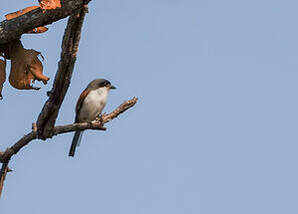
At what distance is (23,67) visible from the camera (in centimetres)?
725

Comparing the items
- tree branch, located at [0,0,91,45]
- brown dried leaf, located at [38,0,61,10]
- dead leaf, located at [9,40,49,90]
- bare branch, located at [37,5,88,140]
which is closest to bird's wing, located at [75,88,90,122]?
dead leaf, located at [9,40,49,90]

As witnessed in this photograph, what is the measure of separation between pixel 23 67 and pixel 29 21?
0.72 metres

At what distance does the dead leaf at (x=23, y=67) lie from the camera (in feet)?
23.6

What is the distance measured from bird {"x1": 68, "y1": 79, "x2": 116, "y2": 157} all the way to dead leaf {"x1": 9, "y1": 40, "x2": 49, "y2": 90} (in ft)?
9.33

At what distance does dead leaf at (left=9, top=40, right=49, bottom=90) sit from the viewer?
718 cm

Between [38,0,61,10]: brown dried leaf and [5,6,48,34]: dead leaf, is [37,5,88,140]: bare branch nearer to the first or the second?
[38,0,61,10]: brown dried leaf

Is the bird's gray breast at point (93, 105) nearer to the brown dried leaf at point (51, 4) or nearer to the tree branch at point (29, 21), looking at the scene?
the tree branch at point (29, 21)

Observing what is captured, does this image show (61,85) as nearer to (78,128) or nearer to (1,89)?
(78,128)

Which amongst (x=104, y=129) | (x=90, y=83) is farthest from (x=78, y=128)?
(x=90, y=83)

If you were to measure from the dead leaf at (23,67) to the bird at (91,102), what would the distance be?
2.84 m

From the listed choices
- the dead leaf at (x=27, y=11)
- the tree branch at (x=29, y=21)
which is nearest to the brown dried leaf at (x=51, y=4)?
the tree branch at (x=29, y=21)

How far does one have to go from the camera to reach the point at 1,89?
23.9 ft

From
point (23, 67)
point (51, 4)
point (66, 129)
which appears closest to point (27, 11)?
point (23, 67)

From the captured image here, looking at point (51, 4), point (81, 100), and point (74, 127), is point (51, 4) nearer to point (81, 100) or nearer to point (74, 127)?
point (74, 127)
